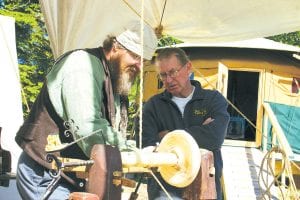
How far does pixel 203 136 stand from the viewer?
2.62 metres

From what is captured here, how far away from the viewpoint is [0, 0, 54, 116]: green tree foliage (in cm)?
1127

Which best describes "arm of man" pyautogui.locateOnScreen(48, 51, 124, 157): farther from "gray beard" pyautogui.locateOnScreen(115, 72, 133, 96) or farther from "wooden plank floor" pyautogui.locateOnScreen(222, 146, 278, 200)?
"wooden plank floor" pyautogui.locateOnScreen(222, 146, 278, 200)

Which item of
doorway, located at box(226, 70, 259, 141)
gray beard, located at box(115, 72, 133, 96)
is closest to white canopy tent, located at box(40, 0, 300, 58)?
gray beard, located at box(115, 72, 133, 96)

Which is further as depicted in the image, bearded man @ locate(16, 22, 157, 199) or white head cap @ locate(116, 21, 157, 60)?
white head cap @ locate(116, 21, 157, 60)

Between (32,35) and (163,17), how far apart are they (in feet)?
28.5

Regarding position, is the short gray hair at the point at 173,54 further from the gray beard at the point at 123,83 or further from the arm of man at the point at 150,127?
the gray beard at the point at 123,83

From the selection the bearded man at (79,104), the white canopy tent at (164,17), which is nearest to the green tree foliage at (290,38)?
the white canopy tent at (164,17)

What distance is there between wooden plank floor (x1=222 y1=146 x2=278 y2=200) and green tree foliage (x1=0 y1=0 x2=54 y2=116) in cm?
465

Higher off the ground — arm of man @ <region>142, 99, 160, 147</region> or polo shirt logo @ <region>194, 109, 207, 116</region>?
polo shirt logo @ <region>194, 109, 207, 116</region>

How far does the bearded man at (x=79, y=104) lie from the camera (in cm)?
165

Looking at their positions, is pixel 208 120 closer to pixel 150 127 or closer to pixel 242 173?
pixel 150 127

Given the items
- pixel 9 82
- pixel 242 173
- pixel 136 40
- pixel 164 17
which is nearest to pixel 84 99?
pixel 136 40

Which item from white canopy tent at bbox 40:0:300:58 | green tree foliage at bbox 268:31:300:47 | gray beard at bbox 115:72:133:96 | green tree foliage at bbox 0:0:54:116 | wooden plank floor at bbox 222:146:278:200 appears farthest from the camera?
green tree foliage at bbox 268:31:300:47

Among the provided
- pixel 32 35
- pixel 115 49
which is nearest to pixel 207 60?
pixel 32 35
